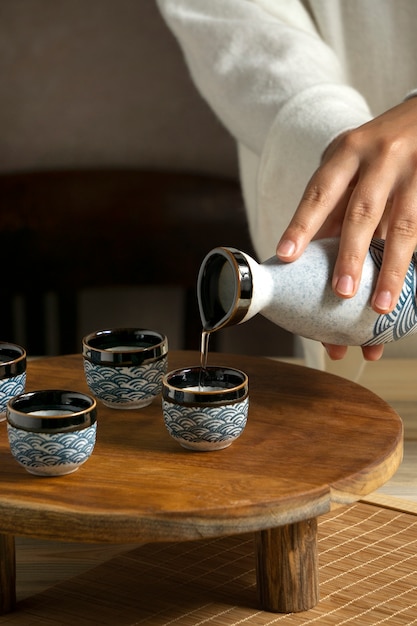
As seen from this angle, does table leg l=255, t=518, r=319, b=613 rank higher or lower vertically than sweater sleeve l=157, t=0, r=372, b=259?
lower

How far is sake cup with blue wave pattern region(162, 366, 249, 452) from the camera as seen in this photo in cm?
96

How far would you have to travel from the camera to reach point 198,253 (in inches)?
102

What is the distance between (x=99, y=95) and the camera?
2680 millimetres

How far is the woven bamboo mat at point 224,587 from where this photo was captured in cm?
97

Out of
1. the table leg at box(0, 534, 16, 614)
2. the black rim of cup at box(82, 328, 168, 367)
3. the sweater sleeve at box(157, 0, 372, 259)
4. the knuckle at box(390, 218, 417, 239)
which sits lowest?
the table leg at box(0, 534, 16, 614)

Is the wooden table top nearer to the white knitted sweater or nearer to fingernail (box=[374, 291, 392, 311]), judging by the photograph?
fingernail (box=[374, 291, 392, 311])

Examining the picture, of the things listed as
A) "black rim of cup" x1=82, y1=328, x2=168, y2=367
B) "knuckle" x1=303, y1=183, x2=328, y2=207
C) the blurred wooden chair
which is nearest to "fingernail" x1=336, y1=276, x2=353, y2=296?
"knuckle" x1=303, y1=183, x2=328, y2=207

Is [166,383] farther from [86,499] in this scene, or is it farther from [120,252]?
[120,252]

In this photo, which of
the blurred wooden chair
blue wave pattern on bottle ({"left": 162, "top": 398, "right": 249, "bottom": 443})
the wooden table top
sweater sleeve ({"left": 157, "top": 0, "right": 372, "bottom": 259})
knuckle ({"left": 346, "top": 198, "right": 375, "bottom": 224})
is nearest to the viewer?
the wooden table top

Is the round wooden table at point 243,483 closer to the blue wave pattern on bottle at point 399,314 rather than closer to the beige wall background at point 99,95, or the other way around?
the blue wave pattern on bottle at point 399,314

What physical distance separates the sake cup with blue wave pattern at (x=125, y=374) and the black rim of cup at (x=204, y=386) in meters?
0.07

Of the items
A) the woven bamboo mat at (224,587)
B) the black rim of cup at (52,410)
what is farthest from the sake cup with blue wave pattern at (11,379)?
the woven bamboo mat at (224,587)

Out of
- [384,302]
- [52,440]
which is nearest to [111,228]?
[384,302]

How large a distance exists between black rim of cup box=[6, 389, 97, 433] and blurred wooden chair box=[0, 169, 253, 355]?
161cm
